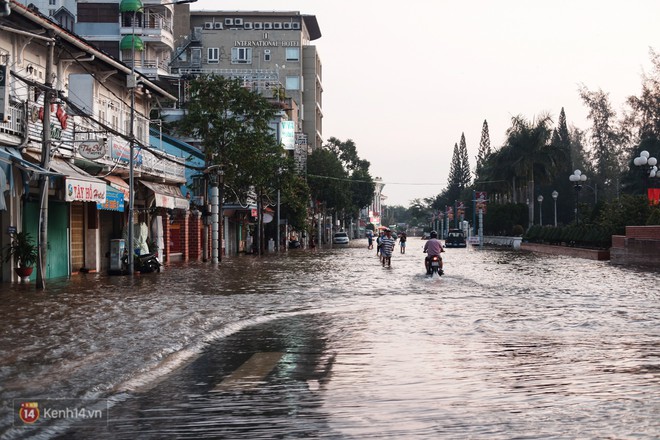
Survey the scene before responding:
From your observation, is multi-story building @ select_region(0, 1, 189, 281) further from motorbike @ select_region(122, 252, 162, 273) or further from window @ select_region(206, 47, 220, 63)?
window @ select_region(206, 47, 220, 63)

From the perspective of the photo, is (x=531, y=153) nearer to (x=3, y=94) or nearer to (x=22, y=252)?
(x=22, y=252)

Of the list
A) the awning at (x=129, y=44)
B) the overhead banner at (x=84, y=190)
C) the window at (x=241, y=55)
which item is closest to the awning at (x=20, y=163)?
the overhead banner at (x=84, y=190)

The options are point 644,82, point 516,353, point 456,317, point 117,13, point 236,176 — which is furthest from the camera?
point 117,13

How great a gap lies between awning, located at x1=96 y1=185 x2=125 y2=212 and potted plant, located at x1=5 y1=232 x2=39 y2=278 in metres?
5.19

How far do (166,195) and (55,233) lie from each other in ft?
35.6

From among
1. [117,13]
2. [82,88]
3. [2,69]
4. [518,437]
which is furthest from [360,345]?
[117,13]

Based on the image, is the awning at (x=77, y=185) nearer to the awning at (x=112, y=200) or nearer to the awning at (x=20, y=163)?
the awning at (x=112, y=200)

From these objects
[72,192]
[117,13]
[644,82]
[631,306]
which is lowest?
[631,306]

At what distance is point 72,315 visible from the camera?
16.4 metres

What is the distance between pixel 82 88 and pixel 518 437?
30563 millimetres

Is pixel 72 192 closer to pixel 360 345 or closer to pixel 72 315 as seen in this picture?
pixel 72 315

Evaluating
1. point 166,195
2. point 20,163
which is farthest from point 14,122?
point 166,195

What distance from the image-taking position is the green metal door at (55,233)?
1162 inches

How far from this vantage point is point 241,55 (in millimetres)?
111438
